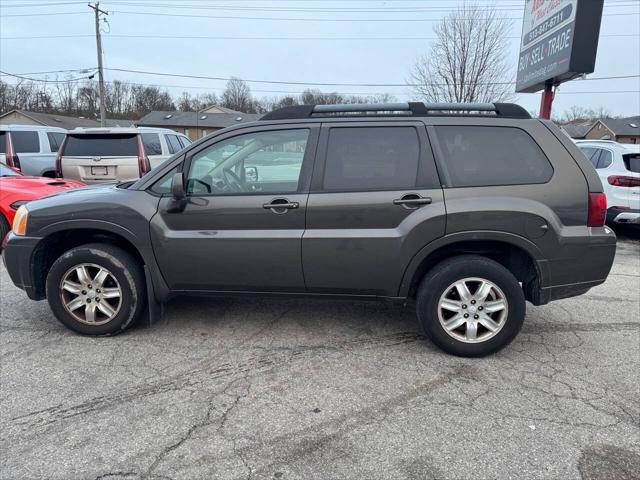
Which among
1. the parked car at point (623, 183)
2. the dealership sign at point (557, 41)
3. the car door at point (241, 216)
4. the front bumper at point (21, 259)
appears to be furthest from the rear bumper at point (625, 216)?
the front bumper at point (21, 259)

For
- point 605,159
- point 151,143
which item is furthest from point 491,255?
point 151,143

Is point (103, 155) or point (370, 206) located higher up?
point (103, 155)

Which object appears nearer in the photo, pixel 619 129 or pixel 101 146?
pixel 101 146

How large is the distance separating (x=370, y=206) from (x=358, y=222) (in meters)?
0.15

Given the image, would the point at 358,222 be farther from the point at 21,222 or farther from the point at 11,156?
the point at 11,156

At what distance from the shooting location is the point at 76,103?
228ft

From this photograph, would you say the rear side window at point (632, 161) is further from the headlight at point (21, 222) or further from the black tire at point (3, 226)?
the black tire at point (3, 226)

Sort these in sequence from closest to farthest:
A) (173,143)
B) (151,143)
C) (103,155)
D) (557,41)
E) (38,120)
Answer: (103,155) → (151,143) → (173,143) → (557,41) → (38,120)

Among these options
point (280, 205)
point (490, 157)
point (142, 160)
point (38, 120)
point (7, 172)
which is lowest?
point (7, 172)

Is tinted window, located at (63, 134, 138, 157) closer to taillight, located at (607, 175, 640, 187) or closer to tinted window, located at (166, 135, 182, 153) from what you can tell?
tinted window, located at (166, 135, 182, 153)

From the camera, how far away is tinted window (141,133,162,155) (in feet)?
29.0

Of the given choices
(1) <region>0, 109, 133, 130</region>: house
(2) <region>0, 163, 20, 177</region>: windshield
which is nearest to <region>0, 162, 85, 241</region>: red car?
(2) <region>0, 163, 20, 177</region>: windshield

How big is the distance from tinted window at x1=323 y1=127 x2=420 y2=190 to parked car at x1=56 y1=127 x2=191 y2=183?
20.0ft

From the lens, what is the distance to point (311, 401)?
2871mm
